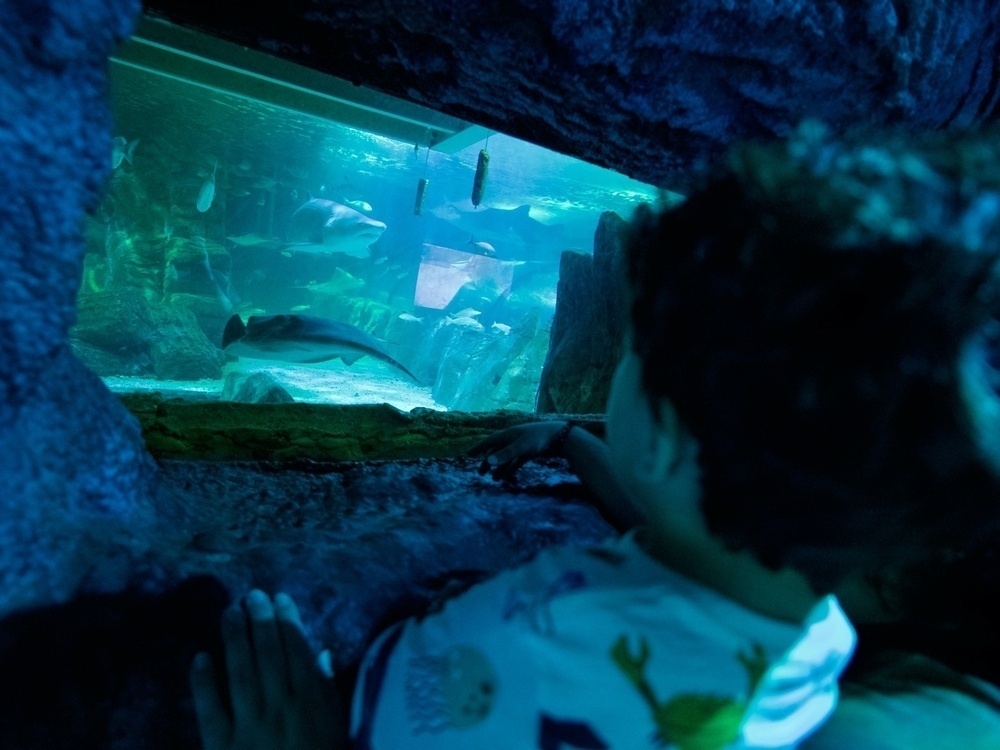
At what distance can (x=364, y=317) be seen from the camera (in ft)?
92.4

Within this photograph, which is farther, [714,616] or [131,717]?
[131,717]

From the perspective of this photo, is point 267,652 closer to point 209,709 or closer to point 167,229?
point 209,709

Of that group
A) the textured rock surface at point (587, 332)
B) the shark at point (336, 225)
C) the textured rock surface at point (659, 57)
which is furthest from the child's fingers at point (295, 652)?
the shark at point (336, 225)

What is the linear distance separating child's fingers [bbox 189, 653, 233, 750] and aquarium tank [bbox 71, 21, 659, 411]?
7.45 ft

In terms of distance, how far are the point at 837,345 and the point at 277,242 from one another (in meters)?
21.1

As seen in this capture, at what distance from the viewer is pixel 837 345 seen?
1.98ft

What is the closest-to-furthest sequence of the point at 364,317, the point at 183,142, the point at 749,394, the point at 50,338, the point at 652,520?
1. the point at 749,394
2. the point at 652,520
3. the point at 50,338
4. the point at 183,142
5. the point at 364,317

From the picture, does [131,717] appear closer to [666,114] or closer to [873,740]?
[873,740]

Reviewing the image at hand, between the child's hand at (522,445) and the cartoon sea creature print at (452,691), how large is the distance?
3.23 ft

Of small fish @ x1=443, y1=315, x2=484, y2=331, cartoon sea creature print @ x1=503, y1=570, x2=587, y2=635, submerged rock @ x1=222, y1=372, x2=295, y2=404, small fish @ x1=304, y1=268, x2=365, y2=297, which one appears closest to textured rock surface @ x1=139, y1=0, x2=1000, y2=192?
cartoon sea creature print @ x1=503, y1=570, x2=587, y2=635

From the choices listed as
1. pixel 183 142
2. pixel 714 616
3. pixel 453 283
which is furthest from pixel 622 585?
pixel 453 283

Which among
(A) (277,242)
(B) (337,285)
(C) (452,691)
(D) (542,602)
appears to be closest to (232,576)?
(C) (452,691)

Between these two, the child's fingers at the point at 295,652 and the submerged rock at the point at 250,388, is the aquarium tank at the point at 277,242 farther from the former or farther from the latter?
the child's fingers at the point at 295,652

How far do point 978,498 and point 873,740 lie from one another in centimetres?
62
